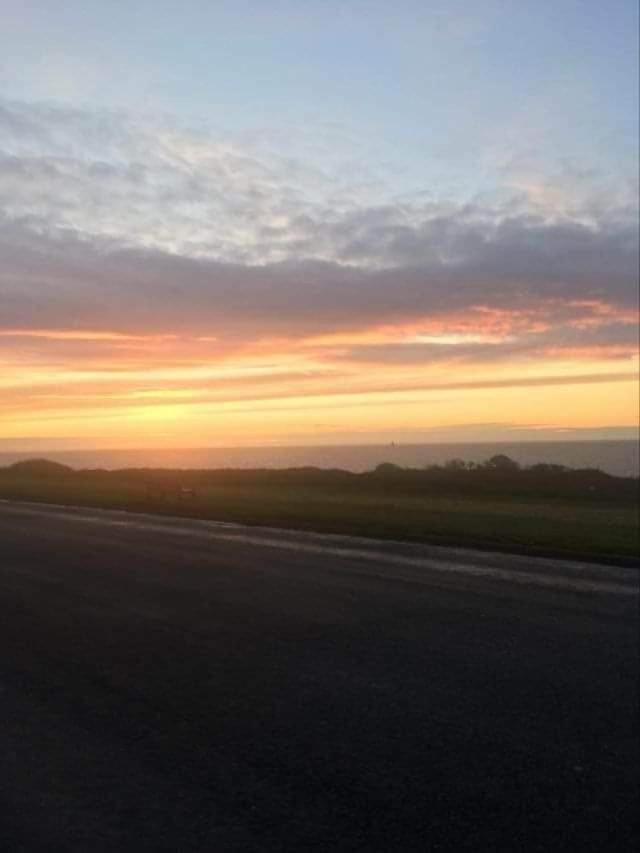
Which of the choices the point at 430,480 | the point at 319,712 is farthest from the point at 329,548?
the point at 430,480

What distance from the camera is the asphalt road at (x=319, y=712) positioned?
5668mm

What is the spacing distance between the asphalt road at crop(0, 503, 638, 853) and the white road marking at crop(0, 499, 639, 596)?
0.49 feet

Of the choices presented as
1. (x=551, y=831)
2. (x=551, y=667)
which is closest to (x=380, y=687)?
(x=551, y=667)

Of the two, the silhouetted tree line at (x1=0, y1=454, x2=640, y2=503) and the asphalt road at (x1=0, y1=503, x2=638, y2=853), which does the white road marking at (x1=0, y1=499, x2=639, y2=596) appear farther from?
the silhouetted tree line at (x1=0, y1=454, x2=640, y2=503)

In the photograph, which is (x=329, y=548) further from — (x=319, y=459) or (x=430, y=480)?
(x=319, y=459)

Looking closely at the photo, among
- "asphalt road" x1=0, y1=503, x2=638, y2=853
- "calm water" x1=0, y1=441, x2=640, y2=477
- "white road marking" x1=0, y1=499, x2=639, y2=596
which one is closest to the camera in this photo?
"asphalt road" x1=0, y1=503, x2=638, y2=853

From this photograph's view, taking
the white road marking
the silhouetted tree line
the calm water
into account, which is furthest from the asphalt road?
the calm water

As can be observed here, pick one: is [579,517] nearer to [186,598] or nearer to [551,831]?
[186,598]

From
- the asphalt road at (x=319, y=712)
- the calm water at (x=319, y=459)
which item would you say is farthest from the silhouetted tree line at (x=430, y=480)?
the asphalt road at (x=319, y=712)

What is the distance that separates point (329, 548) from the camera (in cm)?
1727

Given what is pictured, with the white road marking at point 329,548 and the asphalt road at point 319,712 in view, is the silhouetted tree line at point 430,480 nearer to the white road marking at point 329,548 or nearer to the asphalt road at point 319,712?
the white road marking at point 329,548

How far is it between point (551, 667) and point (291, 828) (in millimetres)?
3883

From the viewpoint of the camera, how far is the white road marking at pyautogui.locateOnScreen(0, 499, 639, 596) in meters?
13.2

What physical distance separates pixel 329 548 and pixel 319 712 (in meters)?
9.66
